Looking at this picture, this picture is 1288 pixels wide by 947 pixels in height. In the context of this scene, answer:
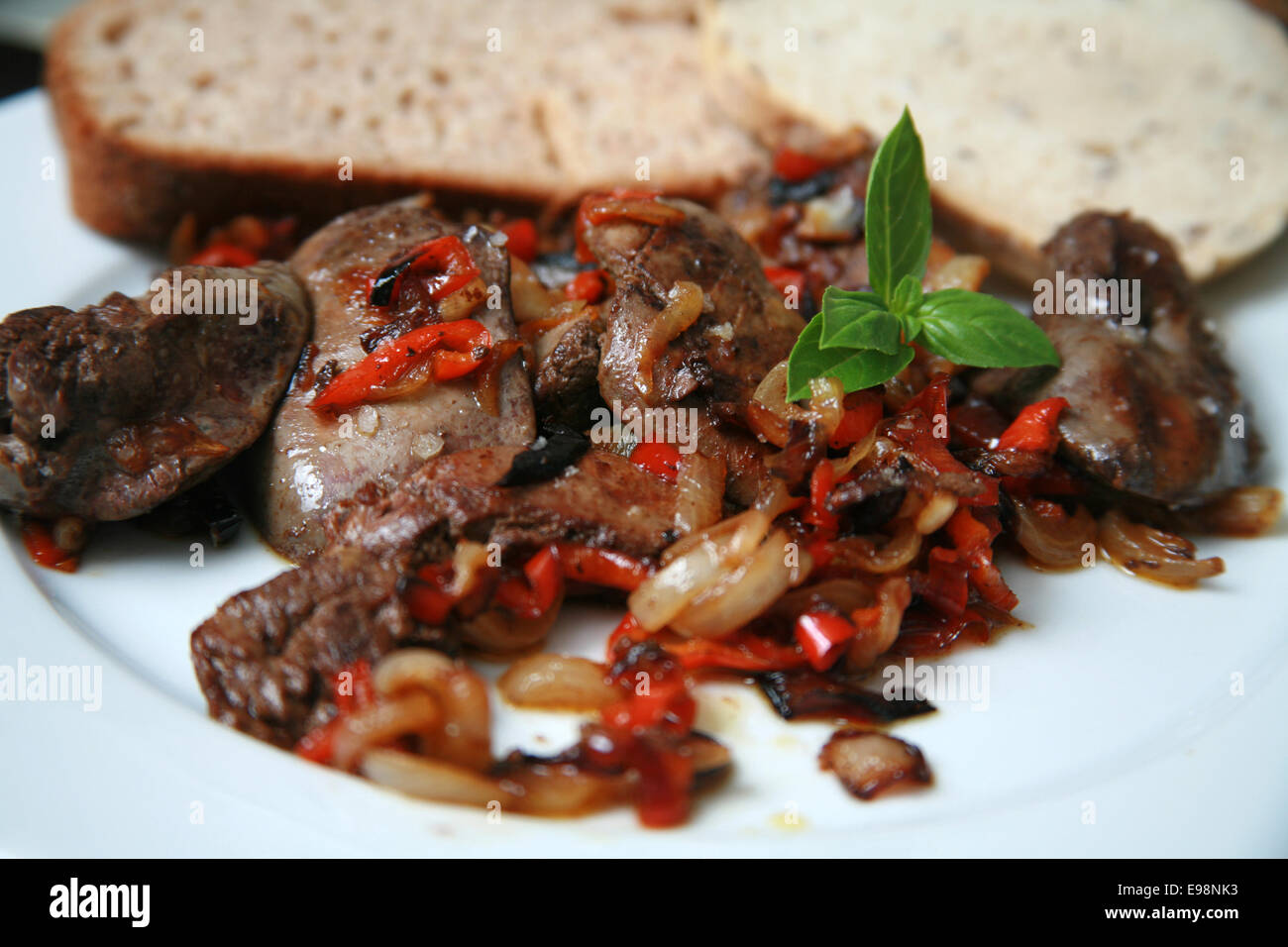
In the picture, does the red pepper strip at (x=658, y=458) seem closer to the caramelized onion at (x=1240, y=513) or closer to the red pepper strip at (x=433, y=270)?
the red pepper strip at (x=433, y=270)

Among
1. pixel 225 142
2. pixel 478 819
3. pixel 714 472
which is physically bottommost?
pixel 478 819

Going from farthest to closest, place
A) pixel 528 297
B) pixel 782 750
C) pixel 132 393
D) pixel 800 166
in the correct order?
1. pixel 800 166
2. pixel 528 297
3. pixel 132 393
4. pixel 782 750

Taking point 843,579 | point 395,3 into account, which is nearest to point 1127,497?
point 843,579

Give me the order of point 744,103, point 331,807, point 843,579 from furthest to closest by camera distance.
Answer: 1. point 744,103
2. point 843,579
3. point 331,807

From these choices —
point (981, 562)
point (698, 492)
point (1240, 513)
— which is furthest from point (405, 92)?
point (1240, 513)

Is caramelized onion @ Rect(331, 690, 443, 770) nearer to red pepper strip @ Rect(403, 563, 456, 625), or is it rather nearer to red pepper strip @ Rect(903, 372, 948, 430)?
red pepper strip @ Rect(403, 563, 456, 625)

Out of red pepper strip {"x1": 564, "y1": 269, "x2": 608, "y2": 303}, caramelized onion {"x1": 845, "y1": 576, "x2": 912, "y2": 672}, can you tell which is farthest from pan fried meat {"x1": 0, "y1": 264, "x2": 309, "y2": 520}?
caramelized onion {"x1": 845, "y1": 576, "x2": 912, "y2": 672}

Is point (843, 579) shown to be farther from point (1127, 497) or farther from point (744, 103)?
point (744, 103)

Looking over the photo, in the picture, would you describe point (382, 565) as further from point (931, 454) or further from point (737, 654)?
point (931, 454)
